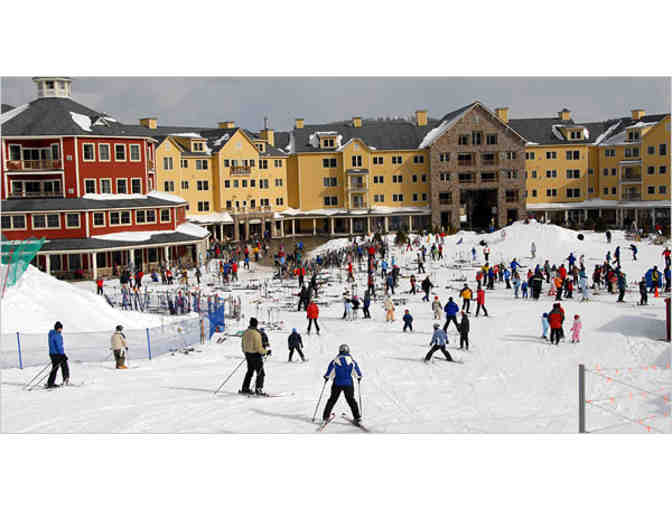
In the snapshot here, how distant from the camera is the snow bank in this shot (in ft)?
68.2

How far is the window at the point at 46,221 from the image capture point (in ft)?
136

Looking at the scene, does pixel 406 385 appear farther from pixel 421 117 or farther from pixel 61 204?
pixel 421 117

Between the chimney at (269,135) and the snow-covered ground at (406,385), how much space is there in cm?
4403

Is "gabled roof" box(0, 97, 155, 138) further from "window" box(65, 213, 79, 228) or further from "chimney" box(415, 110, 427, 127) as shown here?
"chimney" box(415, 110, 427, 127)

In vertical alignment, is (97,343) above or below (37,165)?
below

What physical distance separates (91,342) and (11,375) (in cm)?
277

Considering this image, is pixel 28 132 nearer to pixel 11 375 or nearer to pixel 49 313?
pixel 49 313

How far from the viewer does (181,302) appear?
28.4 meters

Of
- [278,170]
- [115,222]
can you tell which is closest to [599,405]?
[115,222]

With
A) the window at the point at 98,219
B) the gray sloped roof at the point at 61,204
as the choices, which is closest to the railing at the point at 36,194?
the gray sloped roof at the point at 61,204

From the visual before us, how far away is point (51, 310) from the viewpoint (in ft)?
71.4

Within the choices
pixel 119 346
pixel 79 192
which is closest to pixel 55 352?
pixel 119 346

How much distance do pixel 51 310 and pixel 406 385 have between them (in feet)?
38.9

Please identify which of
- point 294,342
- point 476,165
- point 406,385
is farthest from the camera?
point 476,165
